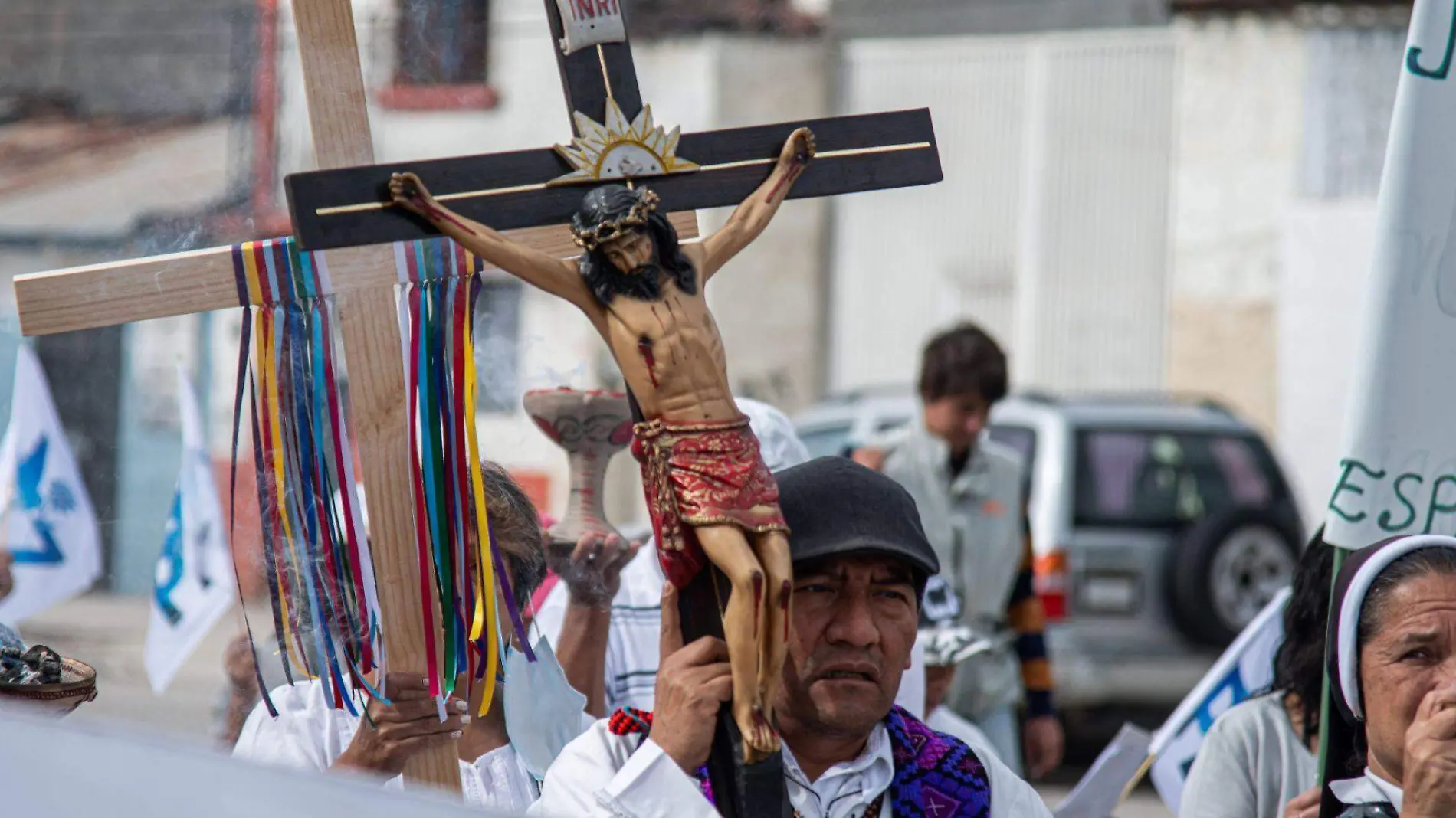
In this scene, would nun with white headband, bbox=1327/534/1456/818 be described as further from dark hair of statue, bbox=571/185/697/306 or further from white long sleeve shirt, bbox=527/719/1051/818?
dark hair of statue, bbox=571/185/697/306

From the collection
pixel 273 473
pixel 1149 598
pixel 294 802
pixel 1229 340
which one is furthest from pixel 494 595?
pixel 1229 340

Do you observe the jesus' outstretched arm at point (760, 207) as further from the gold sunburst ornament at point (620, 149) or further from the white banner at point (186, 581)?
the white banner at point (186, 581)

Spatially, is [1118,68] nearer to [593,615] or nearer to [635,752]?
[593,615]

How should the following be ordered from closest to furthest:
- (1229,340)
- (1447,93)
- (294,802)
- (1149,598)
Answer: (294,802)
(1447,93)
(1149,598)
(1229,340)

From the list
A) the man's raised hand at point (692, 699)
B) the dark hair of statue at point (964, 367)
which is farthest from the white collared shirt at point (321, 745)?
the dark hair of statue at point (964, 367)

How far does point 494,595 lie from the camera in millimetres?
2818

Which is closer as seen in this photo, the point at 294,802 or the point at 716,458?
the point at 294,802

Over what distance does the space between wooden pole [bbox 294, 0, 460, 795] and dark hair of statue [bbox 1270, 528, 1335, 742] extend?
1.78m

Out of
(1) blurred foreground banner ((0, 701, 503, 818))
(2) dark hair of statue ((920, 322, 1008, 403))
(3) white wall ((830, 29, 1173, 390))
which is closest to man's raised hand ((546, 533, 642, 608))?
(1) blurred foreground banner ((0, 701, 503, 818))

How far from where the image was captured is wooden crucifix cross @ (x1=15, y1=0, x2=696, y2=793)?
2695 millimetres

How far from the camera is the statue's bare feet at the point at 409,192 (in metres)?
2.41

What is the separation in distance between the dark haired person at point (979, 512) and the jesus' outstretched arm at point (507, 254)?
3.38 metres

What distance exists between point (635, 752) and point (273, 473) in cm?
71

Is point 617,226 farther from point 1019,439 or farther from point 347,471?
point 1019,439
